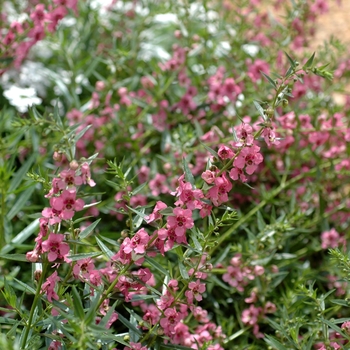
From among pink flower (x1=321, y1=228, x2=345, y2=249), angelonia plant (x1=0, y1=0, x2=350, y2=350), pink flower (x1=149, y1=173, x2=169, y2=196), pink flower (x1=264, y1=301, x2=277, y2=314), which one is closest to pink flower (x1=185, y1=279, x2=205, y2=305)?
angelonia plant (x1=0, y1=0, x2=350, y2=350)

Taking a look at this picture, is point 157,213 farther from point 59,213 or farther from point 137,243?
point 59,213

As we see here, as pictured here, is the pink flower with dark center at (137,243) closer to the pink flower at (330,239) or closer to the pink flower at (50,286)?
the pink flower at (50,286)

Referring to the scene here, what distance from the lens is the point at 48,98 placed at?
7.36 ft

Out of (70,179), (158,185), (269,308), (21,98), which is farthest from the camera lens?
(21,98)

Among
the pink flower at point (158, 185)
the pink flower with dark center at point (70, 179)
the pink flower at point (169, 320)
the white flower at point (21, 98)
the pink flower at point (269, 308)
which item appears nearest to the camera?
the pink flower with dark center at point (70, 179)

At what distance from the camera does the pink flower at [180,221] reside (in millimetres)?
942

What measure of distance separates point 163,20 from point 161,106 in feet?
3.22

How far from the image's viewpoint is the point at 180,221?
3.11 feet

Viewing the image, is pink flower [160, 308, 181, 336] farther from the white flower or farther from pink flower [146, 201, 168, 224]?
the white flower

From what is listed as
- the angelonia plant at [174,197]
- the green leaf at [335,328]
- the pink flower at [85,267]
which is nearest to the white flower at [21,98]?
the angelonia plant at [174,197]

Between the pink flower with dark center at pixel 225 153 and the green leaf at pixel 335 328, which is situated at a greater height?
the pink flower with dark center at pixel 225 153

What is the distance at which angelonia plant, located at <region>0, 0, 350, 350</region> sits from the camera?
988mm

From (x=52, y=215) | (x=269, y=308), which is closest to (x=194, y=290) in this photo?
(x=52, y=215)

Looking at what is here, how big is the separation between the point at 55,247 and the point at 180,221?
0.21 metres
